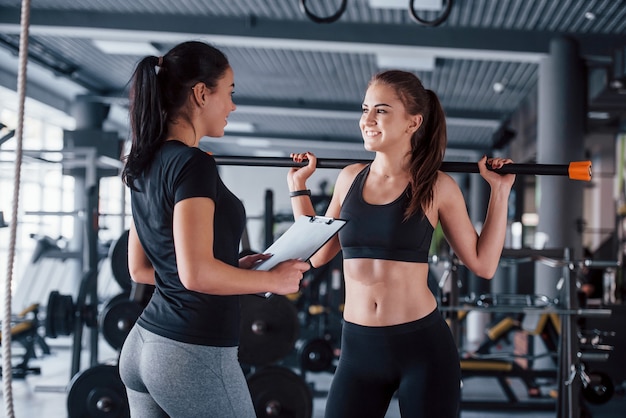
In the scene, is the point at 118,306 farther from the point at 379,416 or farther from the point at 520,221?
the point at 520,221

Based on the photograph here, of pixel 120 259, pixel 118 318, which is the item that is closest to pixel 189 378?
pixel 118 318

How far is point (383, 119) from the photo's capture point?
1.91 metres

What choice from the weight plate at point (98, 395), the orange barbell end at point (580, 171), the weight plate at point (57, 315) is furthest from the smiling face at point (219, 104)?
the weight plate at point (57, 315)

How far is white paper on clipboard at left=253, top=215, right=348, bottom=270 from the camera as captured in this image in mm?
1572

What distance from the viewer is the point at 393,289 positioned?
1.87 metres

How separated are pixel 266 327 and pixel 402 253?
89.4 inches

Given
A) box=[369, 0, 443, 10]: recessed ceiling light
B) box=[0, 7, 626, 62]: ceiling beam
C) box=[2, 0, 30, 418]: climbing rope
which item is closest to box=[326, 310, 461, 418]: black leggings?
box=[2, 0, 30, 418]: climbing rope

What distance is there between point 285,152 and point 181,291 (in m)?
15.2

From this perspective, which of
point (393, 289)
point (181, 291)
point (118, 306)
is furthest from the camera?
point (118, 306)

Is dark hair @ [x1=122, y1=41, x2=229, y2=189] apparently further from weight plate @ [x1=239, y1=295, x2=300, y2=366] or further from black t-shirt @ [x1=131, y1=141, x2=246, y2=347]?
weight plate @ [x1=239, y1=295, x2=300, y2=366]

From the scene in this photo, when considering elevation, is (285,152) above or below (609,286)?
above

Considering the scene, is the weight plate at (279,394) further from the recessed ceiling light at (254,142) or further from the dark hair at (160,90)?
the recessed ceiling light at (254,142)

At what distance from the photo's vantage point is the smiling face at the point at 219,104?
151 cm

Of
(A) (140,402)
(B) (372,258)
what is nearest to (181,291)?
(A) (140,402)
